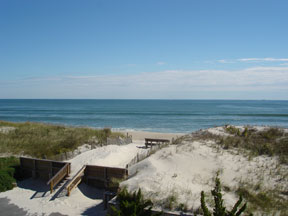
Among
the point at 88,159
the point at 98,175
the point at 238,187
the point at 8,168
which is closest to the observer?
the point at 238,187

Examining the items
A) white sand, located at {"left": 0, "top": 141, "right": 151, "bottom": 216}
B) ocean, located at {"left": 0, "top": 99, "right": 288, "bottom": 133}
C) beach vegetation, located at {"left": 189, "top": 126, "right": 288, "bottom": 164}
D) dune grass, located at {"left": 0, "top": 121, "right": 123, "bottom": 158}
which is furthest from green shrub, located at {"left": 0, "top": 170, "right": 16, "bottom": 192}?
ocean, located at {"left": 0, "top": 99, "right": 288, "bottom": 133}

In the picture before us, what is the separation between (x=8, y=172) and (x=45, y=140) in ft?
20.0

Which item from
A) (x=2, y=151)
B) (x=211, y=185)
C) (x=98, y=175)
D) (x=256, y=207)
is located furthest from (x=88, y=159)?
(x=256, y=207)

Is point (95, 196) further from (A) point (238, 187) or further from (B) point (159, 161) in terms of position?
(A) point (238, 187)

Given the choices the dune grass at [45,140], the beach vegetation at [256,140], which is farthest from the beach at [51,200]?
the beach vegetation at [256,140]

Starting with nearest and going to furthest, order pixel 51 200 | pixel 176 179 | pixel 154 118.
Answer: pixel 176 179 < pixel 51 200 < pixel 154 118

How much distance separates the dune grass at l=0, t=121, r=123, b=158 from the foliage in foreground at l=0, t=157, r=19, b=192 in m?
A: 1.73

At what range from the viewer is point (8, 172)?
1337 centimetres

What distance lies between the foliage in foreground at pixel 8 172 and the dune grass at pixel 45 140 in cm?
173

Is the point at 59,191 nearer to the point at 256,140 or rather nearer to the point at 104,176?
the point at 104,176

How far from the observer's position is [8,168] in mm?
13625

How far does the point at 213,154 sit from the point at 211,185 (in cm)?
294

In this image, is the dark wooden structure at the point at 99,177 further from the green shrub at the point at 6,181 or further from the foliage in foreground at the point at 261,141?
the foliage in foreground at the point at 261,141

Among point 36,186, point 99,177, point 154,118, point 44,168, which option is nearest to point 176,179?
point 99,177
